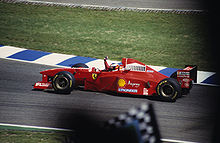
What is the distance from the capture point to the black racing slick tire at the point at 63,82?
7027 mm

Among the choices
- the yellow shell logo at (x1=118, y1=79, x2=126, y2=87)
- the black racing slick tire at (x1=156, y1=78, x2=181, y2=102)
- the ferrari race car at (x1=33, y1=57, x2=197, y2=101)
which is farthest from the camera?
the yellow shell logo at (x1=118, y1=79, x2=126, y2=87)

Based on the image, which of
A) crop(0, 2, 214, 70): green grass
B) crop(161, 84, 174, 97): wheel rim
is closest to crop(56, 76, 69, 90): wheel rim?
crop(161, 84, 174, 97): wheel rim

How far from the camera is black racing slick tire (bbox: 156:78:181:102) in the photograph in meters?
6.73

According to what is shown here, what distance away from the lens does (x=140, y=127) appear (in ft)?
6.32

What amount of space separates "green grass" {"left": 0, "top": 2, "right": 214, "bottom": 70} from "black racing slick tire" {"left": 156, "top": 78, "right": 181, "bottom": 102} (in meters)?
3.13

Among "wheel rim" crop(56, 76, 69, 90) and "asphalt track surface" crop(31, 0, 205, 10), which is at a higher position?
"asphalt track surface" crop(31, 0, 205, 10)

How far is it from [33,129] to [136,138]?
382 centimetres

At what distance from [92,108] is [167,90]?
159cm

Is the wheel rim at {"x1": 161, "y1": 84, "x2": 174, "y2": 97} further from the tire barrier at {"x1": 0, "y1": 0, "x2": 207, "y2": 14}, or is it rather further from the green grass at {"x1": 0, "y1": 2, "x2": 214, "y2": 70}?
the tire barrier at {"x1": 0, "y1": 0, "x2": 207, "y2": 14}

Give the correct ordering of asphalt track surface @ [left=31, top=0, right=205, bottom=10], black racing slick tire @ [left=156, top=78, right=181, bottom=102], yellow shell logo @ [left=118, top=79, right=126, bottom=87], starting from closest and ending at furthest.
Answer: black racing slick tire @ [left=156, top=78, right=181, bottom=102], yellow shell logo @ [left=118, top=79, right=126, bottom=87], asphalt track surface @ [left=31, top=0, right=205, bottom=10]

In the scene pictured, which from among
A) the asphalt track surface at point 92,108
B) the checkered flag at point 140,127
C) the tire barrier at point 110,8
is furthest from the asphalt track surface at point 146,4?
the checkered flag at point 140,127

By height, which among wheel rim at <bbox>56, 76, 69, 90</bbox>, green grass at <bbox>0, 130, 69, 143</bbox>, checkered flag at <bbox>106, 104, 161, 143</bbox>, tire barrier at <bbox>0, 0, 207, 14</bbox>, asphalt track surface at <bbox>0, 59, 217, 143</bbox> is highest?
tire barrier at <bbox>0, 0, 207, 14</bbox>

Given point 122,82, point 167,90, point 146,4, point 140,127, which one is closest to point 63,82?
point 122,82

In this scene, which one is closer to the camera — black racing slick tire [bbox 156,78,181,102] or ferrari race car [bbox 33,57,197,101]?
black racing slick tire [bbox 156,78,181,102]
